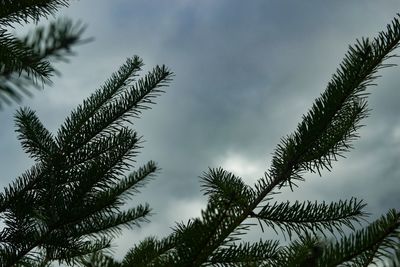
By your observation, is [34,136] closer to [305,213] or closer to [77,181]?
[77,181]

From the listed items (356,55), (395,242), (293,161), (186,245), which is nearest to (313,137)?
(293,161)

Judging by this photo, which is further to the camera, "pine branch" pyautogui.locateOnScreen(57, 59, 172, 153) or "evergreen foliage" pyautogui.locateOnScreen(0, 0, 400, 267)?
"pine branch" pyautogui.locateOnScreen(57, 59, 172, 153)

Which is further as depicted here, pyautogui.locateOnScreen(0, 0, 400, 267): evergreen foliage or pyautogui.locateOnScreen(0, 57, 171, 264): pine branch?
pyautogui.locateOnScreen(0, 57, 171, 264): pine branch

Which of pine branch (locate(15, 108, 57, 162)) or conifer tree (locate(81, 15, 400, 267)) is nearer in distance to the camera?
conifer tree (locate(81, 15, 400, 267))

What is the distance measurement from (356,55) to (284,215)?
59 centimetres

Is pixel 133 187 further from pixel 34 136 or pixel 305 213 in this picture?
pixel 305 213

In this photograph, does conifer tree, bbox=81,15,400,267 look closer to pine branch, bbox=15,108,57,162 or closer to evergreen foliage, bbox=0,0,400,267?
evergreen foliage, bbox=0,0,400,267

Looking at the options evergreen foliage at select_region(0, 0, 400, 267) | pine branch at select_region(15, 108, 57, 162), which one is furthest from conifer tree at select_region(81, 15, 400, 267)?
pine branch at select_region(15, 108, 57, 162)

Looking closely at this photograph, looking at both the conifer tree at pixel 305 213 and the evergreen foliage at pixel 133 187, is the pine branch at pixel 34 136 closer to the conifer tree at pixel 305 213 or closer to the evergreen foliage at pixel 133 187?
the evergreen foliage at pixel 133 187

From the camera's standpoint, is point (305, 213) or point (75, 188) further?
point (75, 188)

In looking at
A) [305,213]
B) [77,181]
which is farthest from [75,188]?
[305,213]

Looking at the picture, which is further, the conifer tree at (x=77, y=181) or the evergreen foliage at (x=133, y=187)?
the conifer tree at (x=77, y=181)

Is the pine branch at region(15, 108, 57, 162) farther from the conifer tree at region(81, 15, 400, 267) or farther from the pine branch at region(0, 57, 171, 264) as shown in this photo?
the conifer tree at region(81, 15, 400, 267)

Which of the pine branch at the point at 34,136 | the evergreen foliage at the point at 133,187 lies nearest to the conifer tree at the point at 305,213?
the evergreen foliage at the point at 133,187
